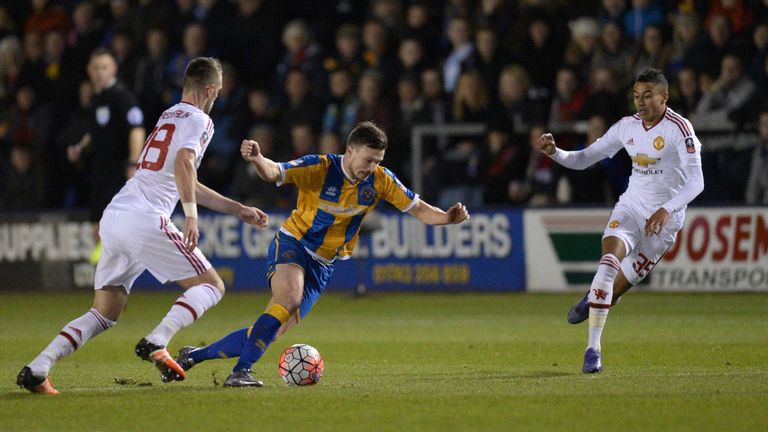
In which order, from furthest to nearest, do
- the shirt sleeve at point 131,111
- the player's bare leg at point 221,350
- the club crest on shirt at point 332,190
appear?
the shirt sleeve at point 131,111, the club crest on shirt at point 332,190, the player's bare leg at point 221,350

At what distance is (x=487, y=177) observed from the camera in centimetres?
1730

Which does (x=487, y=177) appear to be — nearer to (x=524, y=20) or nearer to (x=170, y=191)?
(x=524, y=20)

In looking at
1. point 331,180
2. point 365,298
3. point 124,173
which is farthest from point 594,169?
point 331,180

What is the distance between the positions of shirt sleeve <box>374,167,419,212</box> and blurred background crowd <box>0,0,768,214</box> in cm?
581

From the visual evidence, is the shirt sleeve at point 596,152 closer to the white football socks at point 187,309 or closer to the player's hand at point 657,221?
the player's hand at point 657,221

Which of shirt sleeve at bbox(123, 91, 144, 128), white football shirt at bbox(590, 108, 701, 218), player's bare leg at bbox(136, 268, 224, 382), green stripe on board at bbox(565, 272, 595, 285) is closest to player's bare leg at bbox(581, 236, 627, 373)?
white football shirt at bbox(590, 108, 701, 218)

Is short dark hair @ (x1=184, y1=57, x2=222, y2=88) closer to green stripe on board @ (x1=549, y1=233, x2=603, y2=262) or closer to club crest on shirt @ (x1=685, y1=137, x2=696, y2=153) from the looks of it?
club crest on shirt @ (x1=685, y1=137, x2=696, y2=153)

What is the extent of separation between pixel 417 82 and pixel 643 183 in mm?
8318

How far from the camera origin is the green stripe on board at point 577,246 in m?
16.3

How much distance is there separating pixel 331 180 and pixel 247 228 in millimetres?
8897

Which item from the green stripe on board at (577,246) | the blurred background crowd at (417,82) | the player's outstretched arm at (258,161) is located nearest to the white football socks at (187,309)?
the player's outstretched arm at (258,161)

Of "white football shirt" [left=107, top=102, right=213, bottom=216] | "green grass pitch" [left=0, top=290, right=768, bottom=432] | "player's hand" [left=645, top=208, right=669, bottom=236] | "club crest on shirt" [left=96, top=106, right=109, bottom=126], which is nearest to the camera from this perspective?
"green grass pitch" [left=0, top=290, right=768, bottom=432]

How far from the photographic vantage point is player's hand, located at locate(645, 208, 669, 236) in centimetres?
934

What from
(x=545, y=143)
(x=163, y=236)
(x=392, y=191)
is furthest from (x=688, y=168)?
(x=163, y=236)
